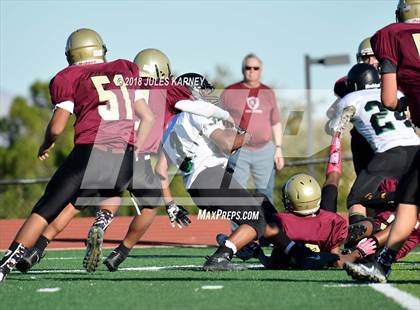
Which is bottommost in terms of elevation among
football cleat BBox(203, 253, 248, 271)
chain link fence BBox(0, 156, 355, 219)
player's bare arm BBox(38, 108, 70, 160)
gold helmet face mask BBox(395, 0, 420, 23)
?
chain link fence BBox(0, 156, 355, 219)

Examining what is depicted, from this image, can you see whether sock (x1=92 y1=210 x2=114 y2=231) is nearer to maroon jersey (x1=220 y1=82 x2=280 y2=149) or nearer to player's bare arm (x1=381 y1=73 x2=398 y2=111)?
player's bare arm (x1=381 y1=73 x2=398 y2=111)

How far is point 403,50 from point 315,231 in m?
2.41

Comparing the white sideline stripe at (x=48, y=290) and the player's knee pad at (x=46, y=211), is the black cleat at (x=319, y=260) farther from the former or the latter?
the white sideline stripe at (x=48, y=290)

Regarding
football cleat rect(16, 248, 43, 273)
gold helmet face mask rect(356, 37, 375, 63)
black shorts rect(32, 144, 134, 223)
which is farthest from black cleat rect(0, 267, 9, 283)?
gold helmet face mask rect(356, 37, 375, 63)

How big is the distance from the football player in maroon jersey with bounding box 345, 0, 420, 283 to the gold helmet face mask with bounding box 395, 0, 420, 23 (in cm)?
13

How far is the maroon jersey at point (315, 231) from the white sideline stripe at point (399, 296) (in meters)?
1.97

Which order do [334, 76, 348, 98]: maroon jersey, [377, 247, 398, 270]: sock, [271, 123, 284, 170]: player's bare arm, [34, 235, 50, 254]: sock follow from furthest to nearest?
[271, 123, 284, 170]: player's bare arm
[334, 76, 348, 98]: maroon jersey
[34, 235, 50, 254]: sock
[377, 247, 398, 270]: sock

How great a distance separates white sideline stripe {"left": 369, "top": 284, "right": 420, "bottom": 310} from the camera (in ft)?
17.5

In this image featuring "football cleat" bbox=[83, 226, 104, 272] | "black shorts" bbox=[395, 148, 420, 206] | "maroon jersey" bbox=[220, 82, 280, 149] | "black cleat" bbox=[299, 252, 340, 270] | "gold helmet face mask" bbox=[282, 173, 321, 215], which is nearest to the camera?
"black shorts" bbox=[395, 148, 420, 206]

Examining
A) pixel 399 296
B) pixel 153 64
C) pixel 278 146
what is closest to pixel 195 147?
pixel 153 64

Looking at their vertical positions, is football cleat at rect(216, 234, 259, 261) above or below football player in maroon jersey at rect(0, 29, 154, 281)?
below

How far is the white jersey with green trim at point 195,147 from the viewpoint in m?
7.81

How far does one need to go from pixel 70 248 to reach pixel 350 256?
5364mm

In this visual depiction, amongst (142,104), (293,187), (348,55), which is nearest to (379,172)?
(293,187)
